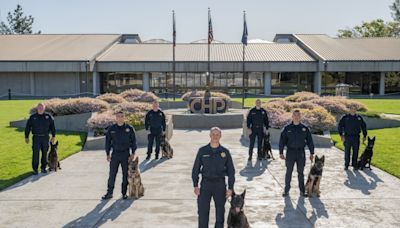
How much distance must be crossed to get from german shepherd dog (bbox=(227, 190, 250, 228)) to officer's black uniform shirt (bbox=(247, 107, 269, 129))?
23.0 ft

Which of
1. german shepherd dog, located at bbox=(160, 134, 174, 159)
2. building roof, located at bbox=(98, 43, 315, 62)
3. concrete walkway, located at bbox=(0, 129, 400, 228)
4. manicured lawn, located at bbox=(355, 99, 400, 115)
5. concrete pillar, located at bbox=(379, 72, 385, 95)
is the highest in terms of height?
building roof, located at bbox=(98, 43, 315, 62)

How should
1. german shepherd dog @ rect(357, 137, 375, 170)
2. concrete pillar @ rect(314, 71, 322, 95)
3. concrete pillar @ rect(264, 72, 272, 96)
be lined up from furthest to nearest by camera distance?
concrete pillar @ rect(264, 72, 272, 96)
concrete pillar @ rect(314, 71, 322, 95)
german shepherd dog @ rect(357, 137, 375, 170)

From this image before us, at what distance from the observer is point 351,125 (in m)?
12.6

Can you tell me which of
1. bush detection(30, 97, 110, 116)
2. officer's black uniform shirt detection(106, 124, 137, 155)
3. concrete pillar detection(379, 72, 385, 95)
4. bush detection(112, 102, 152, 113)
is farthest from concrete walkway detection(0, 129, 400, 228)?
concrete pillar detection(379, 72, 385, 95)

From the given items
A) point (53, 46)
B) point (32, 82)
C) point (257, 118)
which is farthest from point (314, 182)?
point (53, 46)

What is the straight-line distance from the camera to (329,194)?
409 inches

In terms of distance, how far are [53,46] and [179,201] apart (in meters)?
46.4

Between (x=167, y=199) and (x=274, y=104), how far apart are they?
13042 millimetres

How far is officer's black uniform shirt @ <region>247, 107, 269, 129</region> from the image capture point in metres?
14.0

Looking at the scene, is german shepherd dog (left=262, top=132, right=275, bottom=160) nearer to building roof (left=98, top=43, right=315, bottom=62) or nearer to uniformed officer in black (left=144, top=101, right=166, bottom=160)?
uniformed officer in black (left=144, top=101, right=166, bottom=160)

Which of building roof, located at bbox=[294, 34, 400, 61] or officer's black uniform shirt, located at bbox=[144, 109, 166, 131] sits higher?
building roof, located at bbox=[294, 34, 400, 61]

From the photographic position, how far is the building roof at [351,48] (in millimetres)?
46750

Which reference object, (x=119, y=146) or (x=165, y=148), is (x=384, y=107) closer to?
(x=165, y=148)

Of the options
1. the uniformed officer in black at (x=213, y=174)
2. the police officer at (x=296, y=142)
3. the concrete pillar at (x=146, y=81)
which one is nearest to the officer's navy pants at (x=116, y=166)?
the uniformed officer in black at (x=213, y=174)
